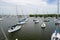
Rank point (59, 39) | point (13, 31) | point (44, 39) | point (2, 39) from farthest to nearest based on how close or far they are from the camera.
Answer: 1. point (13, 31)
2. point (44, 39)
3. point (2, 39)
4. point (59, 39)

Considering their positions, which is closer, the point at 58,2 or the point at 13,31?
the point at 58,2

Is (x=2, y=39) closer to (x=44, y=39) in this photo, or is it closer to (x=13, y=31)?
(x=44, y=39)

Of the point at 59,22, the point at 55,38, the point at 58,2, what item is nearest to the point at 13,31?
the point at 58,2

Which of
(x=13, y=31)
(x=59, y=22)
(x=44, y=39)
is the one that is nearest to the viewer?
(x=44, y=39)

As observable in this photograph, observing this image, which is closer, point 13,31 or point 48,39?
point 48,39

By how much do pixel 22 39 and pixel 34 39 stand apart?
169 centimetres

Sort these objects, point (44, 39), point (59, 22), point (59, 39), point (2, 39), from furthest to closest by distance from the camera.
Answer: point (59, 22)
point (44, 39)
point (2, 39)
point (59, 39)

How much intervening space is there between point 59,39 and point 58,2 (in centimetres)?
636

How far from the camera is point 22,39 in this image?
63.0ft

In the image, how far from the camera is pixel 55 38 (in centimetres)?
1450

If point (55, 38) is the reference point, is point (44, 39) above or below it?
below

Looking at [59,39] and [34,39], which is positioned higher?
[59,39]

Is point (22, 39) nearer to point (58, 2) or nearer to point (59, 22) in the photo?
point (58, 2)

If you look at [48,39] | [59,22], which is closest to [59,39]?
[48,39]
